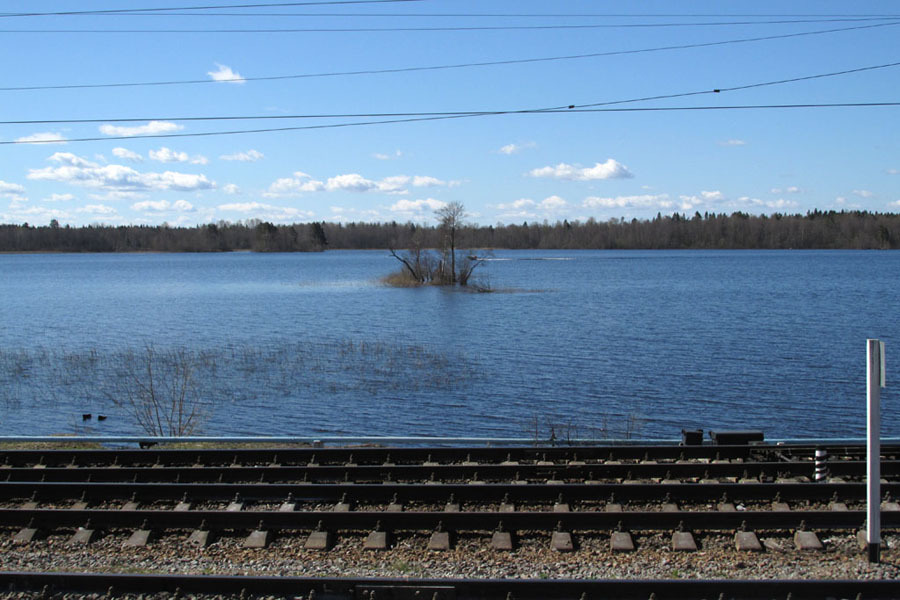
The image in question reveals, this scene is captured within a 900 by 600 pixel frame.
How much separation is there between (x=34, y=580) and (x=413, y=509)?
168 inches

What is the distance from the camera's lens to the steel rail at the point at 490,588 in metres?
7.11

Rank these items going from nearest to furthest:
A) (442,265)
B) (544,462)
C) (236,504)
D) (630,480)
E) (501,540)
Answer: (501,540), (236,504), (630,480), (544,462), (442,265)

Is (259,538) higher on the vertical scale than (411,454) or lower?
lower

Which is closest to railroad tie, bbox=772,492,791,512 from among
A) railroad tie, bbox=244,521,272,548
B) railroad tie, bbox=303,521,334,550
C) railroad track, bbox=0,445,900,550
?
railroad track, bbox=0,445,900,550

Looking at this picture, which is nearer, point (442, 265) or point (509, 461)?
point (509, 461)

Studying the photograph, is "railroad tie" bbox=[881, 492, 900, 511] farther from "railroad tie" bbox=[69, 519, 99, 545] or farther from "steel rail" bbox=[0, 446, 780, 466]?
"railroad tie" bbox=[69, 519, 99, 545]

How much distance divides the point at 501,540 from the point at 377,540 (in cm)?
139

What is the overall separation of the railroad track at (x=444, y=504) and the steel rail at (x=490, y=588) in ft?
0.04

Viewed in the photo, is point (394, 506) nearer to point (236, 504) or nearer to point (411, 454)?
point (236, 504)

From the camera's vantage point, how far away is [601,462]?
1180cm

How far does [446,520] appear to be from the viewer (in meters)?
8.84

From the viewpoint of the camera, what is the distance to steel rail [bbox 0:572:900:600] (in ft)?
23.3

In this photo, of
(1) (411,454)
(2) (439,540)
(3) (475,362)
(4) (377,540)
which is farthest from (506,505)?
(3) (475,362)

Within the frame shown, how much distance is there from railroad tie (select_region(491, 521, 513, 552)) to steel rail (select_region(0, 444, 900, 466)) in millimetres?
3119
